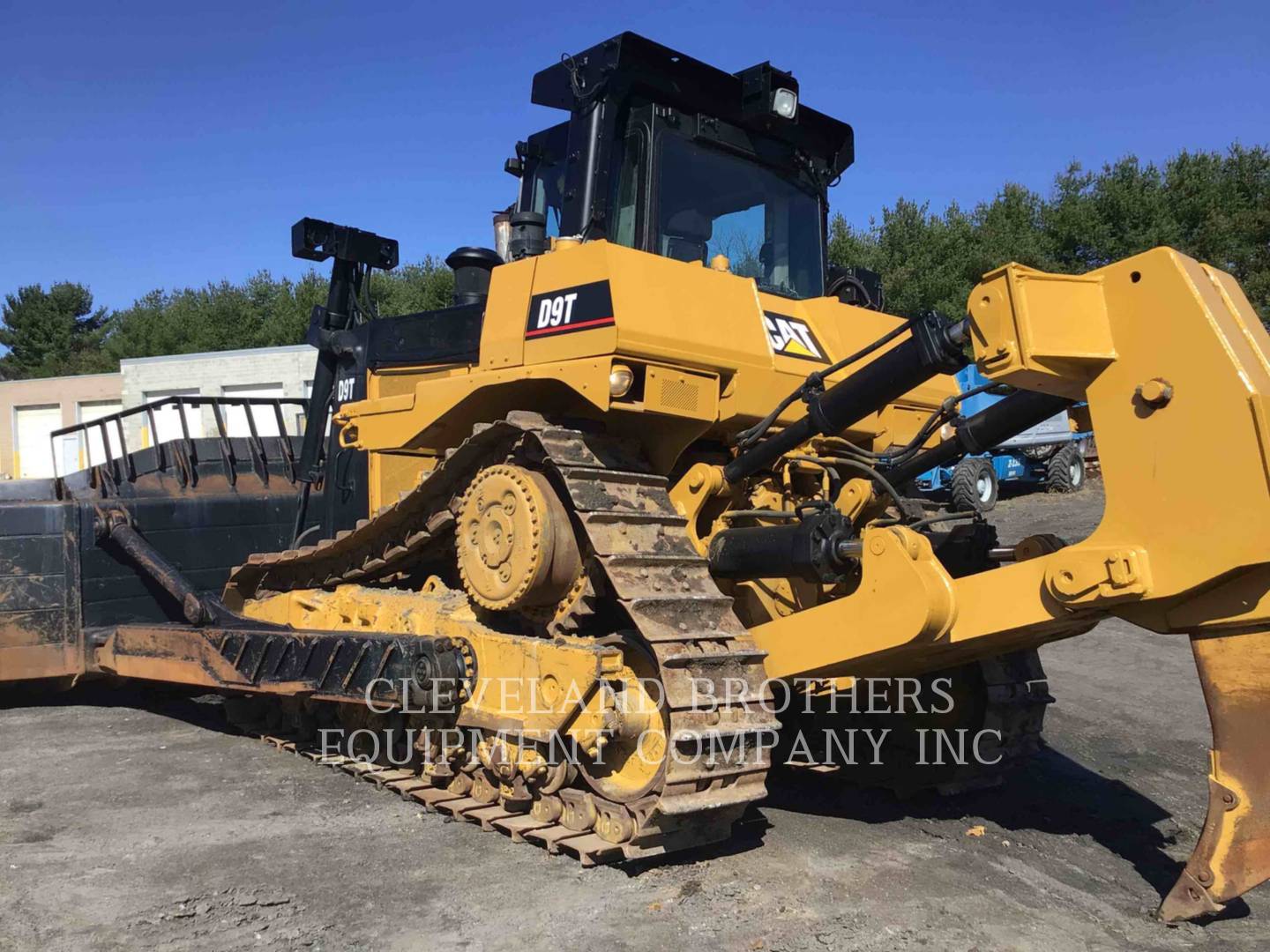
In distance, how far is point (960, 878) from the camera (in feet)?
14.2

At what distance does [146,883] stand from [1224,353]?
169 inches

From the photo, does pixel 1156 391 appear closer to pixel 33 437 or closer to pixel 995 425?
pixel 995 425

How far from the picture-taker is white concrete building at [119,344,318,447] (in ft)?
91.6

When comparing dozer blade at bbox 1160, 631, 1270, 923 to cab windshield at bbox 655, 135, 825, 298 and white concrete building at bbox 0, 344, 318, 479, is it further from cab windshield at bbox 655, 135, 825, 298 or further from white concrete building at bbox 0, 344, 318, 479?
white concrete building at bbox 0, 344, 318, 479

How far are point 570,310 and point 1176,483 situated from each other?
7.94ft

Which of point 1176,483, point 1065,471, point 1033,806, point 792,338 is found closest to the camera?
point 1176,483

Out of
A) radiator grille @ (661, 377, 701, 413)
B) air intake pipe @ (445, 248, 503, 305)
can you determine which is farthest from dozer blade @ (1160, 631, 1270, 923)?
air intake pipe @ (445, 248, 503, 305)

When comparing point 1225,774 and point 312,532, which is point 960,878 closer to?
point 1225,774

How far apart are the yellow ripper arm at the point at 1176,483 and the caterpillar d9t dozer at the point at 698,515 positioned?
11mm

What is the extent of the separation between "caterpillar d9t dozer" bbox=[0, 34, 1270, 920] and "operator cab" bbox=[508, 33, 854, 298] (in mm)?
18

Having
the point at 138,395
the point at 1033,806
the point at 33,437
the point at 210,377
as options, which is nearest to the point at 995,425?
the point at 1033,806

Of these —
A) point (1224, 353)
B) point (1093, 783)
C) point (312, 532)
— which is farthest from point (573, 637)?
point (312, 532)

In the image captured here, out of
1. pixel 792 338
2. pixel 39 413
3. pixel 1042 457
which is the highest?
pixel 39 413

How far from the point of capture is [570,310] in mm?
4602
